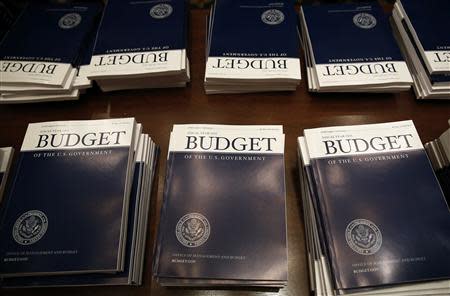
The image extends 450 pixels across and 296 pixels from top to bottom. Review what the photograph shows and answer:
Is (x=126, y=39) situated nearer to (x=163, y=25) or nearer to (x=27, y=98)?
(x=163, y=25)

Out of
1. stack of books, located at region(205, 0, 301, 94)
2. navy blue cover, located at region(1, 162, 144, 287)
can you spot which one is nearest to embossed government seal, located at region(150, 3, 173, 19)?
stack of books, located at region(205, 0, 301, 94)

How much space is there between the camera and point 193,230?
1.99ft

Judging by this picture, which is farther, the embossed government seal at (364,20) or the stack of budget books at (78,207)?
the embossed government seal at (364,20)

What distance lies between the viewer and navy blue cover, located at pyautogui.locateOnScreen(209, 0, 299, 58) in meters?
0.85

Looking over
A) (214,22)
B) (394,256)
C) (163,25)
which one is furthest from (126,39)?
(394,256)

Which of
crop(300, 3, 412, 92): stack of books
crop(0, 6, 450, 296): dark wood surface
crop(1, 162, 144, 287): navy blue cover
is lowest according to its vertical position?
crop(1, 162, 144, 287): navy blue cover

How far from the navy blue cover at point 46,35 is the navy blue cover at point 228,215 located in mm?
503

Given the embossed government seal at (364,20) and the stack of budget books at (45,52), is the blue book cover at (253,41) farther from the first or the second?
the stack of budget books at (45,52)

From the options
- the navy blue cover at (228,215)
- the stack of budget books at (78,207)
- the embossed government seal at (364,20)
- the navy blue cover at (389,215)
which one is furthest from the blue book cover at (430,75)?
the stack of budget books at (78,207)

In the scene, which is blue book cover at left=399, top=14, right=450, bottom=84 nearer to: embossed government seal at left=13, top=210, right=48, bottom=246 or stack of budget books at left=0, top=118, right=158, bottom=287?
stack of budget books at left=0, top=118, right=158, bottom=287

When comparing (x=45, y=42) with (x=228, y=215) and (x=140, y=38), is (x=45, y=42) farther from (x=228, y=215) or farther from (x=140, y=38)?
(x=228, y=215)

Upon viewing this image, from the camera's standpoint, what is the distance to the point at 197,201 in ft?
2.08

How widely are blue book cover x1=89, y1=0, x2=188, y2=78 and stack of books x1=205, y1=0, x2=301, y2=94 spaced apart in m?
0.10

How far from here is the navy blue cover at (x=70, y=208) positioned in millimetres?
581
